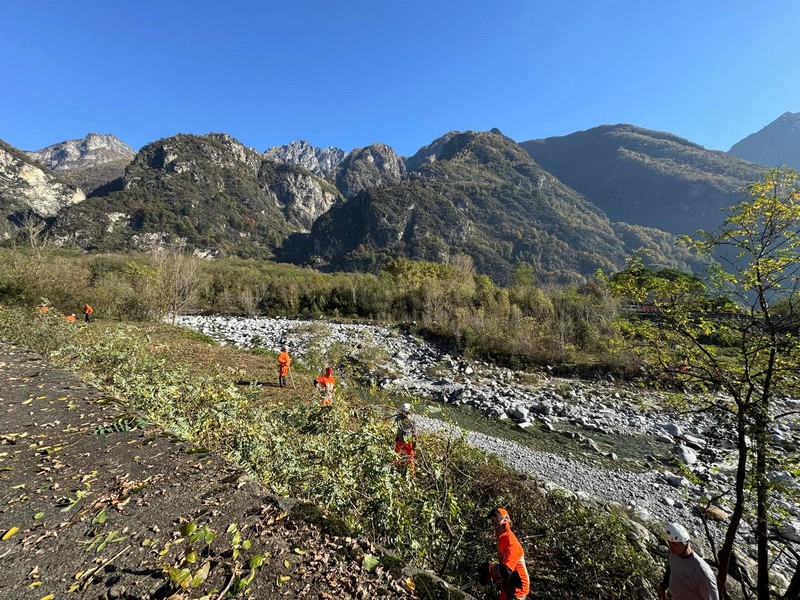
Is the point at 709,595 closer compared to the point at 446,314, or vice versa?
the point at 709,595

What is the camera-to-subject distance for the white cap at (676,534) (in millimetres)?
3984

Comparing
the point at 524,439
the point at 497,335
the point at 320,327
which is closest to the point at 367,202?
the point at 320,327

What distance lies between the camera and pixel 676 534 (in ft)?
13.2

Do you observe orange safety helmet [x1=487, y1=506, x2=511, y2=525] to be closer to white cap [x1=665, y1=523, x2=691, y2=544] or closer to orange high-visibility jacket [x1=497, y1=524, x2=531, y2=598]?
orange high-visibility jacket [x1=497, y1=524, x2=531, y2=598]

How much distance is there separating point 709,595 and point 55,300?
2461 centimetres

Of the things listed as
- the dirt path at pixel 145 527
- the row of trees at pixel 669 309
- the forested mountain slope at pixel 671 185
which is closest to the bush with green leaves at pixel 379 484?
the dirt path at pixel 145 527

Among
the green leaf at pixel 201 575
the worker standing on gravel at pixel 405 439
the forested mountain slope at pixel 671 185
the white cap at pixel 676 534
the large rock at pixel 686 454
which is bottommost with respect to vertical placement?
the large rock at pixel 686 454

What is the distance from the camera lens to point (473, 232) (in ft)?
397

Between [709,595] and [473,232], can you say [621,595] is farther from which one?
[473,232]

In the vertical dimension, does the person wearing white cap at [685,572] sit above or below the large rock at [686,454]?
above

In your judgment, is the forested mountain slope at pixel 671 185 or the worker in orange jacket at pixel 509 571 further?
the forested mountain slope at pixel 671 185

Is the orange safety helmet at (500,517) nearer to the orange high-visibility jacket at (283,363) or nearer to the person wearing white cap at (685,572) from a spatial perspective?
the person wearing white cap at (685,572)

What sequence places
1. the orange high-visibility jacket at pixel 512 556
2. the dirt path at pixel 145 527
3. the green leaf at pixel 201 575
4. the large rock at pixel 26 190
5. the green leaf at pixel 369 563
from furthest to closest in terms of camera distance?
the large rock at pixel 26 190, the orange high-visibility jacket at pixel 512 556, the green leaf at pixel 369 563, the dirt path at pixel 145 527, the green leaf at pixel 201 575

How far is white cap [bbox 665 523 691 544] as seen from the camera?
13.1ft
